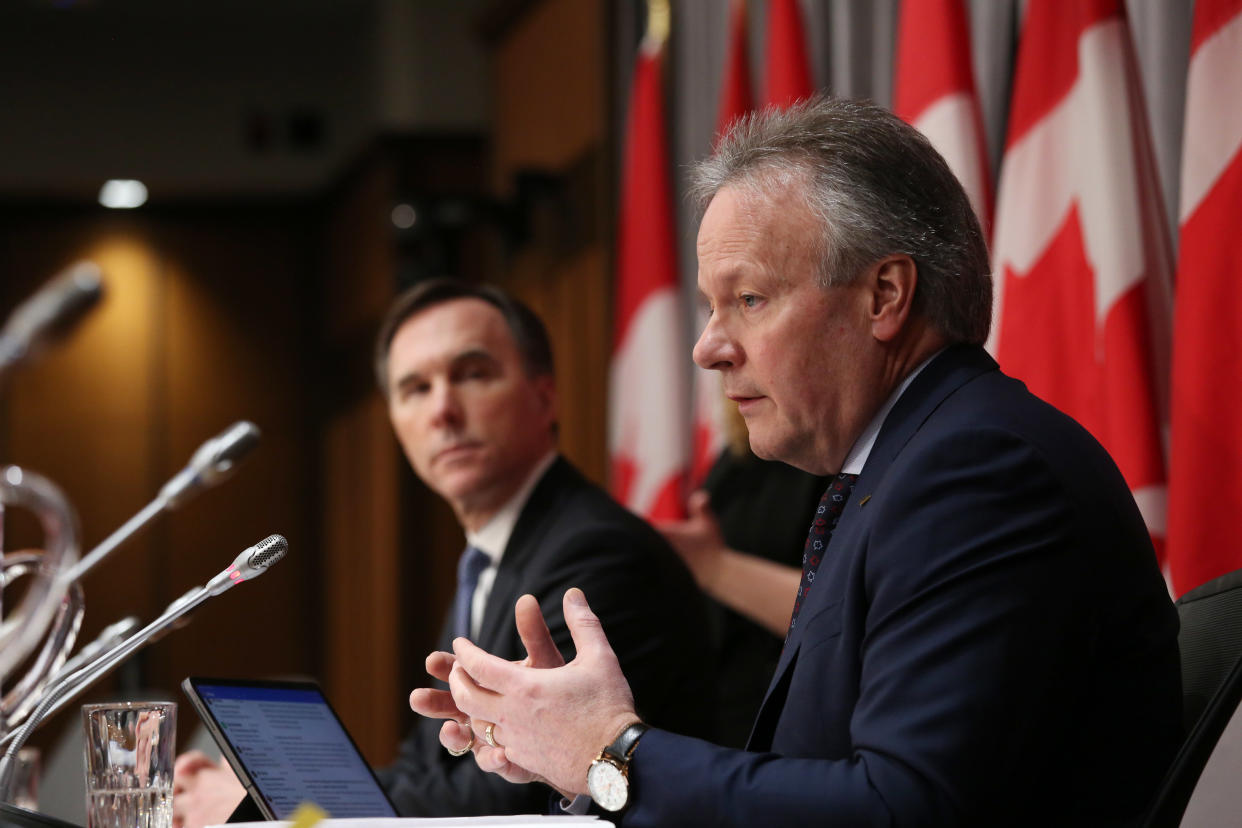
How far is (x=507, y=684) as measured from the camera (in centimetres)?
131

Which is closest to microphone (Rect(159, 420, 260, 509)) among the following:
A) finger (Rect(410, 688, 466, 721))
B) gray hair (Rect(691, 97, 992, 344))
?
finger (Rect(410, 688, 466, 721))

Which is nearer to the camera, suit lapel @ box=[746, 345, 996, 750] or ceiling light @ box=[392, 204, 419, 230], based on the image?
suit lapel @ box=[746, 345, 996, 750]

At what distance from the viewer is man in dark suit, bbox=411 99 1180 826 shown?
1.17 meters

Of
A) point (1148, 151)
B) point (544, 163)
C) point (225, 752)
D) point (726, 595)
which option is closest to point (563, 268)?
point (544, 163)

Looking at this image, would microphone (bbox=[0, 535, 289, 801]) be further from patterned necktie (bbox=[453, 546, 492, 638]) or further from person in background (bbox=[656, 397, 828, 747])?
person in background (bbox=[656, 397, 828, 747])

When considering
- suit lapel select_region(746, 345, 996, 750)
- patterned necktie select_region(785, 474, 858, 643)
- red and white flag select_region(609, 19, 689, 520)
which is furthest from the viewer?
red and white flag select_region(609, 19, 689, 520)

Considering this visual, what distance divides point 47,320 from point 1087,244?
1865mm

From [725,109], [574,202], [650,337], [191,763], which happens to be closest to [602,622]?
[191,763]

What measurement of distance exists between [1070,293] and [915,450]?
126 centimetres

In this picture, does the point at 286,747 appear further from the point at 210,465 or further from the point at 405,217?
the point at 405,217

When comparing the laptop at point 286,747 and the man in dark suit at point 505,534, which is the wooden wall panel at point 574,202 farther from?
the laptop at point 286,747

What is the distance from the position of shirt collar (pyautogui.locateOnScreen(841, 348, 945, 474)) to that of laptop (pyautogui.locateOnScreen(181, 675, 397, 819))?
66cm

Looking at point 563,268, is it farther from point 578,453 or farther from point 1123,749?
point 1123,749

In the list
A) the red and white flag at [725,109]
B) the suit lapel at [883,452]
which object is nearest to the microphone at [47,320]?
the suit lapel at [883,452]
